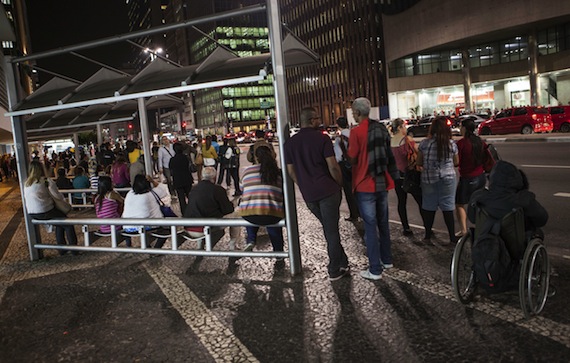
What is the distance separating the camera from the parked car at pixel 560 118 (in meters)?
26.6

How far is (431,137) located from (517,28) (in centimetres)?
5124

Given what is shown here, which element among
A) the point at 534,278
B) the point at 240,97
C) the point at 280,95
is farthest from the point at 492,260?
the point at 240,97

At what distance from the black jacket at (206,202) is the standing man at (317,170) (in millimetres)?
1766

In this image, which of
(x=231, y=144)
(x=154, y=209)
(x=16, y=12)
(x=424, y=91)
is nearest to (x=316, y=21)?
(x=424, y=91)

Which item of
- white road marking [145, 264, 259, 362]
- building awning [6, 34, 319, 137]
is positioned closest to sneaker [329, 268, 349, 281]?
white road marking [145, 264, 259, 362]

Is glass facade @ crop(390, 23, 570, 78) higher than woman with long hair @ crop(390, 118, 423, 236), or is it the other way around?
glass facade @ crop(390, 23, 570, 78)

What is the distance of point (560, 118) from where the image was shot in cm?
2689

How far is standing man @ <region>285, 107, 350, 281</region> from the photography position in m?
5.42

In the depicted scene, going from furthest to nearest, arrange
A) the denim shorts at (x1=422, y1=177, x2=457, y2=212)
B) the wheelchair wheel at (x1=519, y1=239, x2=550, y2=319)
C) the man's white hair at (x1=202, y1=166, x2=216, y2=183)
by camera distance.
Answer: the man's white hair at (x1=202, y1=166, x2=216, y2=183), the denim shorts at (x1=422, y1=177, x2=457, y2=212), the wheelchair wheel at (x1=519, y1=239, x2=550, y2=319)

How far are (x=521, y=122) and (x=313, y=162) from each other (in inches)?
1067

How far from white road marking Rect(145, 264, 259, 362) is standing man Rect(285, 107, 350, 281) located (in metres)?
1.63

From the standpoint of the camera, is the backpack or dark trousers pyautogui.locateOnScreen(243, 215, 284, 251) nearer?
the backpack

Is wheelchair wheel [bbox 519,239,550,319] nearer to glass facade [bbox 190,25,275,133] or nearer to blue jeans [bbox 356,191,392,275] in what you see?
blue jeans [bbox 356,191,392,275]

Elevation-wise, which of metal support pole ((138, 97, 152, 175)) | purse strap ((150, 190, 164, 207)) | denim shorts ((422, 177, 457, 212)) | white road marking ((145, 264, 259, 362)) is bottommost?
white road marking ((145, 264, 259, 362))
